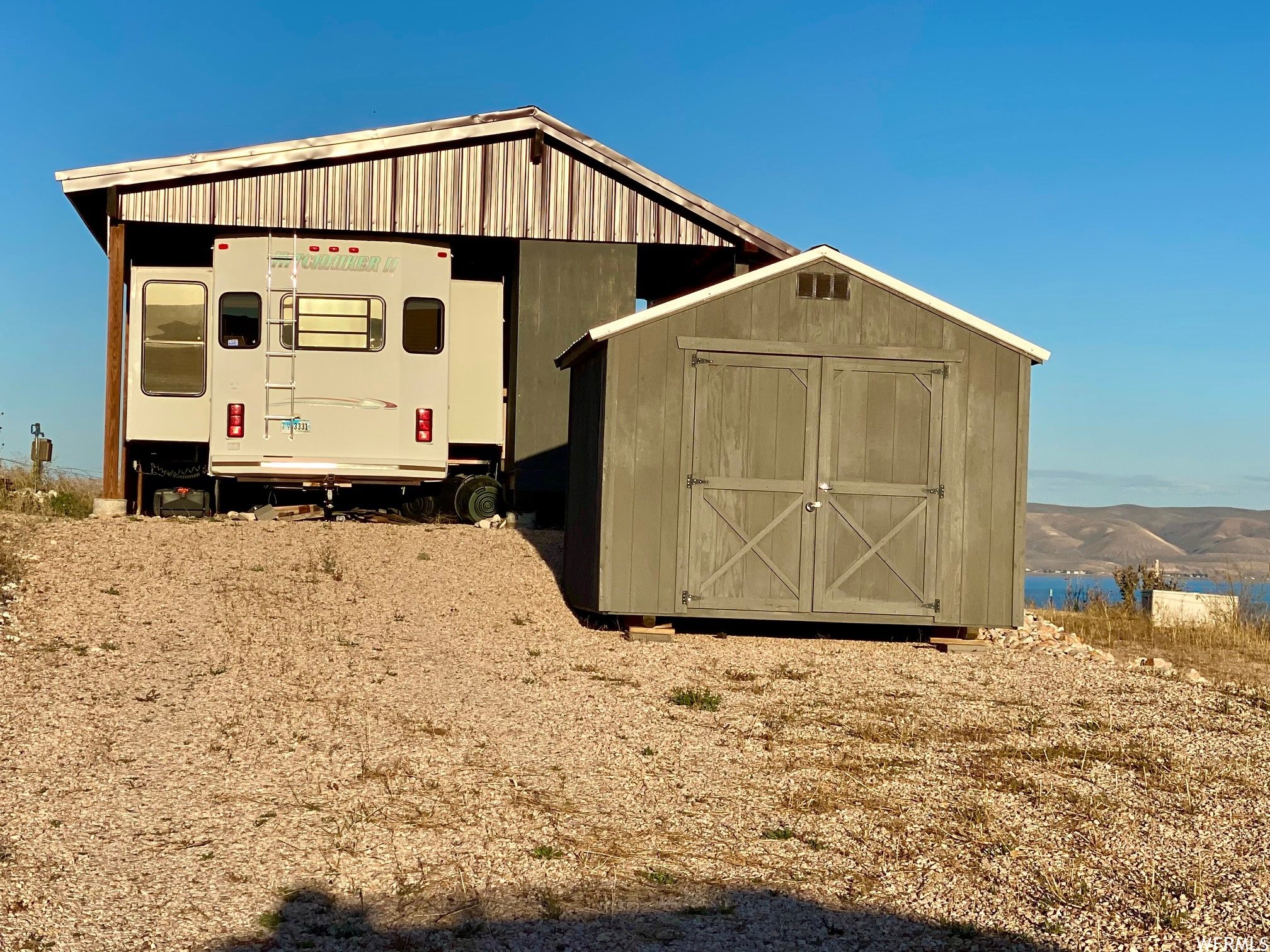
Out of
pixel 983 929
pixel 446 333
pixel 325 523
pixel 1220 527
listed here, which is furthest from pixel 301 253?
pixel 1220 527

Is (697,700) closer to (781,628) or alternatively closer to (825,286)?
(781,628)

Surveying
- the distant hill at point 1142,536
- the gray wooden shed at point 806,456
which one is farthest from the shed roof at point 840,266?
the distant hill at point 1142,536

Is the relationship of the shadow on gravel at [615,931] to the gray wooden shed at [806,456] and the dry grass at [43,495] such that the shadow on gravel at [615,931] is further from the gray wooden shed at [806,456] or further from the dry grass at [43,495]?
the dry grass at [43,495]

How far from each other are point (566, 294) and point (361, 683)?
8.18 m

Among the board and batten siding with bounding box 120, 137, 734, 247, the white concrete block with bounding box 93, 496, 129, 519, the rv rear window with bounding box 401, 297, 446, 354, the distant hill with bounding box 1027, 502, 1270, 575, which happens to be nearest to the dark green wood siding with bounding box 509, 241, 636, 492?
the board and batten siding with bounding box 120, 137, 734, 247

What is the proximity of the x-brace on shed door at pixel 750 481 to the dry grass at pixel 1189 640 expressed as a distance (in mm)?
4813

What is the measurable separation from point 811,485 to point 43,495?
10169 millimetres

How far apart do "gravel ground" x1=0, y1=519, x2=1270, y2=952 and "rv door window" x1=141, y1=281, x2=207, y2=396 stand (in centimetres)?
362

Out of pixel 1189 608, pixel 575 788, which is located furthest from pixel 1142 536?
pixel 575 788

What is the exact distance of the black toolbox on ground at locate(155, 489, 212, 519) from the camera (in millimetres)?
15562

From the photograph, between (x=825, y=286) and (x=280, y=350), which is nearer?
(x=825, y=286)

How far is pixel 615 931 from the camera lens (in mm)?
4488

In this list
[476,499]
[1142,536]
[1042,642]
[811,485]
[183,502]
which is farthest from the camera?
[1142,536]

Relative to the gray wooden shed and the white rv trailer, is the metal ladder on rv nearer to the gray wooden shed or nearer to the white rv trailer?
the white rv trailer
